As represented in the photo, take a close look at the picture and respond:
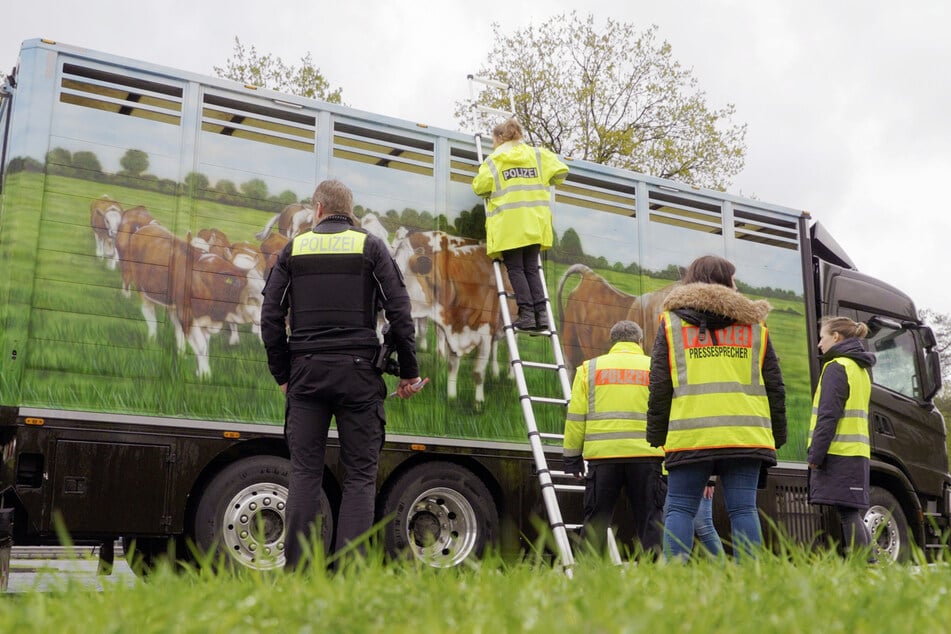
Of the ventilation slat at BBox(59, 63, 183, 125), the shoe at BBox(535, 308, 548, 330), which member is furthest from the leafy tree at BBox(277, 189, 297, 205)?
the shoe at BBox(535, 308, 548, 330)

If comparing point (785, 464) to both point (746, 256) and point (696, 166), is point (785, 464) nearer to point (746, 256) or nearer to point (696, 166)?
point (746, 256)

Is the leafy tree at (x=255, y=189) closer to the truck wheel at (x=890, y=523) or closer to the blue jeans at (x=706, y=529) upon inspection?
the blue jeans at (x=706, y=529)

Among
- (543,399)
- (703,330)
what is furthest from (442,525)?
(703,330)

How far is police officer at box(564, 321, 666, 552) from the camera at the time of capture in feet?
21.2

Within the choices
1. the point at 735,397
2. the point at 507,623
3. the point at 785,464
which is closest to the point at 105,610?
the point at 507,623

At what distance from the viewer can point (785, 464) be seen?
8672mm

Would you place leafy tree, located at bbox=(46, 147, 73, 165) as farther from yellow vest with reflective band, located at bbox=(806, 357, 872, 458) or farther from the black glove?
yellow vest with reflective band, located at bbox=(806, 357, 872, 458)

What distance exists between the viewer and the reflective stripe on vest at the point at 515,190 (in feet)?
23.9

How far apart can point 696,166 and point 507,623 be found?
891 inches

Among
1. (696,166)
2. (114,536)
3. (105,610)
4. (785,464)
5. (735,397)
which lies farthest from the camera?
(696,166)

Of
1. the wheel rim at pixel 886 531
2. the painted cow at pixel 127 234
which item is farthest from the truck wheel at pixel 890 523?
the painted cow at pixel 127 234

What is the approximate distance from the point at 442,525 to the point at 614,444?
1.28 m

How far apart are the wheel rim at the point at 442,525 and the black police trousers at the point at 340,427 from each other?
1579 millimetres

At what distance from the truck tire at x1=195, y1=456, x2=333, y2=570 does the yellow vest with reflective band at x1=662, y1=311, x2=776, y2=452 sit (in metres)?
2.26
